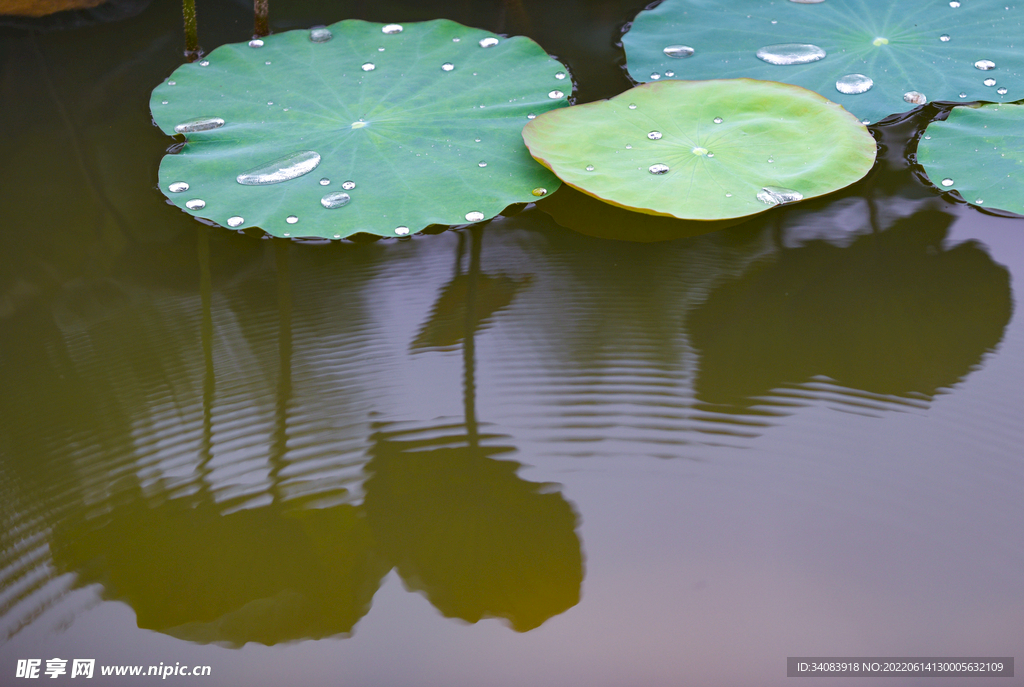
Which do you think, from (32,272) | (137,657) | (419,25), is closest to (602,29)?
(419,25)

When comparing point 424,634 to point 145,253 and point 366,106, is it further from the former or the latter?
point 366,106

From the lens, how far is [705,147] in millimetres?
1427

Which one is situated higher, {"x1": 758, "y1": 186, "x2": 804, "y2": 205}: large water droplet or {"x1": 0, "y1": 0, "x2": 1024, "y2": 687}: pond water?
{"x1": 758, "y1": 186, "x2": 804, "y2": 205}: large water droplet

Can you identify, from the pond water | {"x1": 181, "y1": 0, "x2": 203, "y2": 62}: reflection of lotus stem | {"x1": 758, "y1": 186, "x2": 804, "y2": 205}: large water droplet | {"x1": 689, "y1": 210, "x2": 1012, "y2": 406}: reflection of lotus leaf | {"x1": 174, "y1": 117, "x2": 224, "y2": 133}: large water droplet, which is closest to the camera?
the pond water

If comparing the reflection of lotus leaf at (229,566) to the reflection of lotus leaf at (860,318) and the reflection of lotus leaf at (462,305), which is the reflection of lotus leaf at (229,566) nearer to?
the reflection of lotus leaf at (462,305)

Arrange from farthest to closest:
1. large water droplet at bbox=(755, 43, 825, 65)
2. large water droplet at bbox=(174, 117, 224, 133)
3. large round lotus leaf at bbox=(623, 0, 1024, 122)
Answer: large water droplet at bbox=(755, 43, 825, 65) < large round lotus leaf at bbox=(623, 0, 1024, 122) < large water droplet at bbox=(174, 117, 224, 133)

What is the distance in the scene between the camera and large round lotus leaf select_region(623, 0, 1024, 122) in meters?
1.58

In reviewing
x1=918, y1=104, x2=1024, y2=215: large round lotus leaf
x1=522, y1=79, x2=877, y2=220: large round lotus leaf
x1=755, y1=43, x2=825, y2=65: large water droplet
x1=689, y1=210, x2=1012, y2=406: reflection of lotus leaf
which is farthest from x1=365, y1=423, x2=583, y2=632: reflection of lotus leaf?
x1=755, y1=43, x2=825, y2=65: large water droplet

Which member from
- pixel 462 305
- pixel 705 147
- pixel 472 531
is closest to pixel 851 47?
pixel 705 147

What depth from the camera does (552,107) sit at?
1570mm

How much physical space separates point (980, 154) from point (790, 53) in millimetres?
536

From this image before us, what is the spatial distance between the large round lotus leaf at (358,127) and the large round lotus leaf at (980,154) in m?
0.82

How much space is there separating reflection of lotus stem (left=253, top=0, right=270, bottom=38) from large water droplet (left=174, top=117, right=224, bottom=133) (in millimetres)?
524

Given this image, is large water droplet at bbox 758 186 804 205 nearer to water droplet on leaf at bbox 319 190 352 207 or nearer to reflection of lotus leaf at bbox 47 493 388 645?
water droplet on leaf at bbox 319 190 352 207
